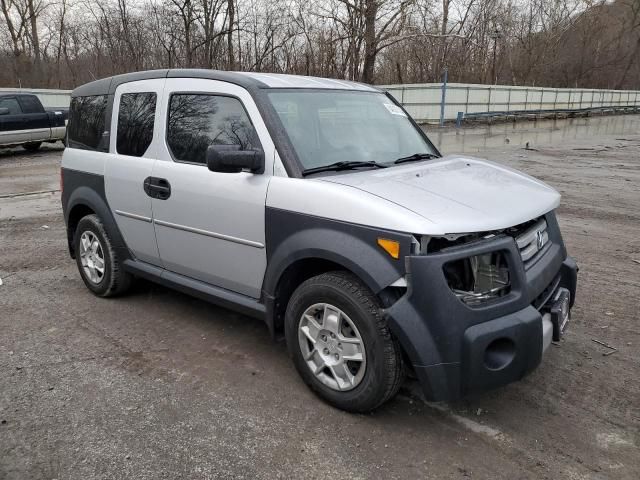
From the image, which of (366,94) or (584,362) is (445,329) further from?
(366,94)

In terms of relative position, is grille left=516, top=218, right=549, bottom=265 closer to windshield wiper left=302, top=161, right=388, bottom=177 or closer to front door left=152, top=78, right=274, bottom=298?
windshield wiper left=302, top=161, right=388, bottom=177

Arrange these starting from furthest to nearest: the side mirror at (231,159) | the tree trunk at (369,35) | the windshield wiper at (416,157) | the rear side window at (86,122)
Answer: the tree trunk at (369,35) < the rear side window at (86,122) < the windshield wiper at (416,157) < the side mirror at (231,159)

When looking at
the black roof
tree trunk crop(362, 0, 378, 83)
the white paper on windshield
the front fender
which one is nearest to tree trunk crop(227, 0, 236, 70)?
tree trunk crop(362, 0, 378, 83)

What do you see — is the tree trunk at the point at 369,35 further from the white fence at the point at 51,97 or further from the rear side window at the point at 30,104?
the rear side window at the point at 30,104

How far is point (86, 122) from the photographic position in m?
4.98

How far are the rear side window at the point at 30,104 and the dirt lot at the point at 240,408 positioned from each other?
13742 mm

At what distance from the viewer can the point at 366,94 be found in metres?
4.29

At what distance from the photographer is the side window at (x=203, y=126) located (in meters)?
3.61

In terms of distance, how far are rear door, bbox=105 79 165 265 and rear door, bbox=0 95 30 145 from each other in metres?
14.1

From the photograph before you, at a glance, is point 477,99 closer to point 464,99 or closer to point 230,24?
point 464,99

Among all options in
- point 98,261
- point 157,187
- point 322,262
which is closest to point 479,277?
point 322,262

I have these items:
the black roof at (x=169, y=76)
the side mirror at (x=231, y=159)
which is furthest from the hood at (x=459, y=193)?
the black roof at (x=169, y=76)

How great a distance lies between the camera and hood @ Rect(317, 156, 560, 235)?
2789mm

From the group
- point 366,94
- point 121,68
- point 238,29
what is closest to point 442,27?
point 238,29
